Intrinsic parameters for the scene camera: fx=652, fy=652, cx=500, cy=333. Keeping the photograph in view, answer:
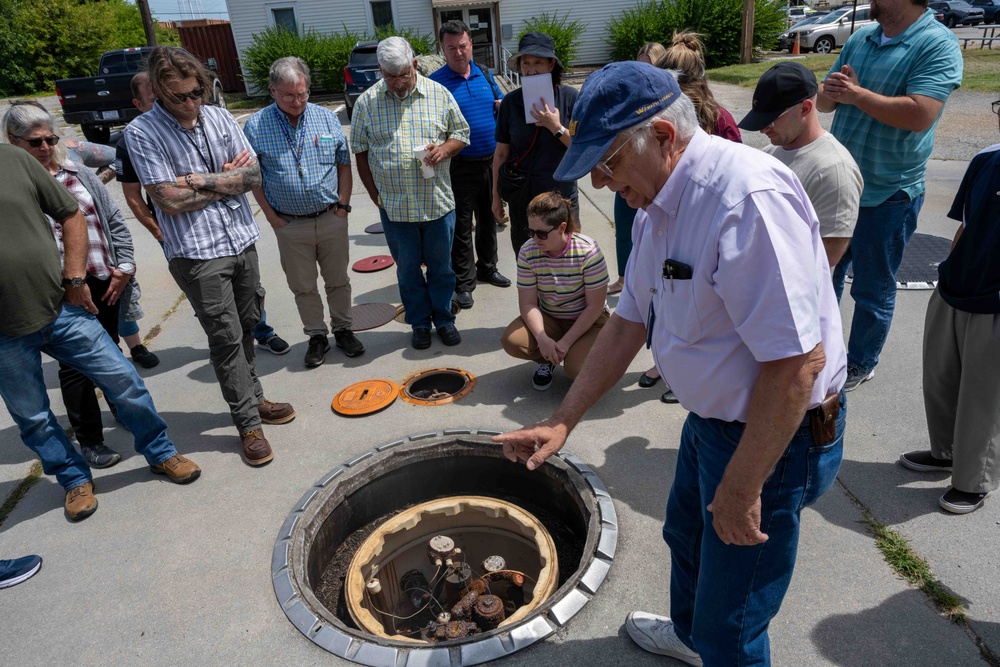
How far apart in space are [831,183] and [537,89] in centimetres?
213

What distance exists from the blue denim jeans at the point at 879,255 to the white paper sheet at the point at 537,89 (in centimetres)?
206

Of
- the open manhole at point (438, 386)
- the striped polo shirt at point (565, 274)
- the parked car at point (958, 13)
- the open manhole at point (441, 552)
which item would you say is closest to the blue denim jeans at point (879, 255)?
the striped polo shirt at point (565, 274)

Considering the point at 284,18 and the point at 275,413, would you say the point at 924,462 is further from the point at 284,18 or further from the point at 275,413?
the point at 284,18

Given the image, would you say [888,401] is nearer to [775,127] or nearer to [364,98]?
[775,127]

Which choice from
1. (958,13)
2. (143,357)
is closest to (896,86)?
(143,357)

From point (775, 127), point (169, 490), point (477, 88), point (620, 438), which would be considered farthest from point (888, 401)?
point (169, 490)

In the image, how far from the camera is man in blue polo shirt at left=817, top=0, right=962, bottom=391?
3217mm

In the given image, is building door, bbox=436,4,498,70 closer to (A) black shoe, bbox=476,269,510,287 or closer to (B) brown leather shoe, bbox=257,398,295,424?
(A) black shoe, bbox=476,269,510,287

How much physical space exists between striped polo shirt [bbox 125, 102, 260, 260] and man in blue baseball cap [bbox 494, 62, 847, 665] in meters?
2.47

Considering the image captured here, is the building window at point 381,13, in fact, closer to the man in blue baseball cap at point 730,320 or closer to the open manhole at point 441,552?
the open manhole at point 441,552

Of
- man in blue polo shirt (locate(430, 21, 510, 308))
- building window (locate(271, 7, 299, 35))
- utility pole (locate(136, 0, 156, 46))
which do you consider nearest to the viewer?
man in blue polo shirt (locate(430, 21, 510, 308))

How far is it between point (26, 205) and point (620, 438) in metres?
3.07

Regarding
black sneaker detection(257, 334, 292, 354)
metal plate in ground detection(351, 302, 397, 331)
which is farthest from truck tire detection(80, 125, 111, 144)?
black sneaker detection(257, 334, 292, 354)

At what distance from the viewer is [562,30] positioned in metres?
23.5
